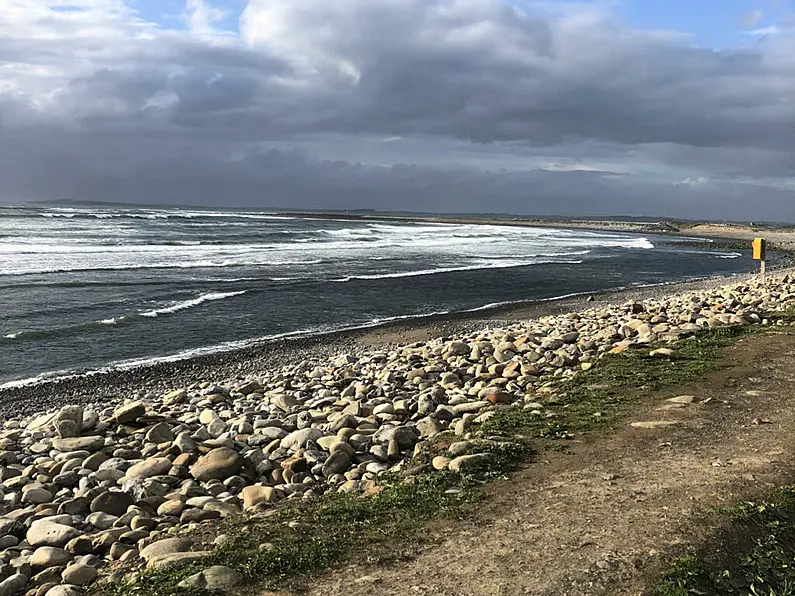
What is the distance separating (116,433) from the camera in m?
8.11

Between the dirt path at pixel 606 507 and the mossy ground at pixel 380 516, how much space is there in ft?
0.56

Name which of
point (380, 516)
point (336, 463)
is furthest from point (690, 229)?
point (380, 516)

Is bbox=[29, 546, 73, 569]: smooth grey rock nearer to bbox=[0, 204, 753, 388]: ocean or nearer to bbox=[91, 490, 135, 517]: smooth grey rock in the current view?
bbox=[91, 490, 135, 517]: smooth grey rock

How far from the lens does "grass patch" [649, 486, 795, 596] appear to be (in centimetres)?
375

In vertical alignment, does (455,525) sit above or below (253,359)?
above

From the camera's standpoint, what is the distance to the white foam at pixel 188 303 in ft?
65.5

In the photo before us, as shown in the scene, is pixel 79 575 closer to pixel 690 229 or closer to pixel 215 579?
pixel 215 579

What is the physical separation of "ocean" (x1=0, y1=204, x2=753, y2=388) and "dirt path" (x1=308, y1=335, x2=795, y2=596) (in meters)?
11.2

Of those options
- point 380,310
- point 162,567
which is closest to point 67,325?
point 380,310

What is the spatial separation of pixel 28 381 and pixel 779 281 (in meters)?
20.1

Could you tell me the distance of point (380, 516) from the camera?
4.79 metres

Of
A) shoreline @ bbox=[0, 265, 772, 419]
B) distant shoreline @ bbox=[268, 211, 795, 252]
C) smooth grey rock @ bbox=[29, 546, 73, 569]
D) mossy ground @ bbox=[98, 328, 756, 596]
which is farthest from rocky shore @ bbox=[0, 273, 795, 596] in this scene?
distant shoreline @ bbox=[268, 211, 795, 252]

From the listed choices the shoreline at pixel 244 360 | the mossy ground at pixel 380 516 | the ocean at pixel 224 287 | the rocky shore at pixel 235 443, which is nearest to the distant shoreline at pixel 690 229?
the ocean at pixel 224 287

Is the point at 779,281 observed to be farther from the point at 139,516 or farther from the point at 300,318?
the point at 139,516
